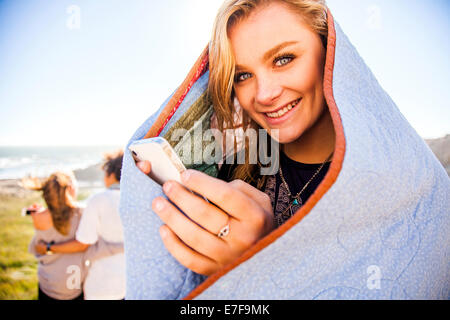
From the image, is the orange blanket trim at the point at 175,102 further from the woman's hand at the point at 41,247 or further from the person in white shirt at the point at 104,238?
the woman's hand at the point at 41,247

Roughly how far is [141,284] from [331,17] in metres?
1.01

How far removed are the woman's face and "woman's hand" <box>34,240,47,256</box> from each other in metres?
2.67

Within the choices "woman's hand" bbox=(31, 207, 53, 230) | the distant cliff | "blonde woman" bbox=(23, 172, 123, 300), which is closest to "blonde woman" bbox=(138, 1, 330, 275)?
"blonde woman" bbox=(23, 172, 123, 300)

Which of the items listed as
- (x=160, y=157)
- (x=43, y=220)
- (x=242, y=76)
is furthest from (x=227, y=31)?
(x=43, y=220)

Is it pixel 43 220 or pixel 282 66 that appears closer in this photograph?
pixel 282 66

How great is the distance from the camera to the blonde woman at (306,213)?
1.97 feet

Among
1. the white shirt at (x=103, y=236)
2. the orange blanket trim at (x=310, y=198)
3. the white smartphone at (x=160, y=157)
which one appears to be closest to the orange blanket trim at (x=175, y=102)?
the orange blanket trim at (x=310, y=198)

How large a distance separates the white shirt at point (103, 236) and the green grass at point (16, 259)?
3438mm

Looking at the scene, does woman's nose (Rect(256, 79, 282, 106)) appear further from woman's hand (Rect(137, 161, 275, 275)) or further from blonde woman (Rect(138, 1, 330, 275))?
woman's hand (Rect(137, 161, 275, 275))

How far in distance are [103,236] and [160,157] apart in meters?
2.39

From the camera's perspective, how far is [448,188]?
3.02ft

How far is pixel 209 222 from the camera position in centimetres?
61

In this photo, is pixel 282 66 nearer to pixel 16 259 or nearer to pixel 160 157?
pixel 160 157
